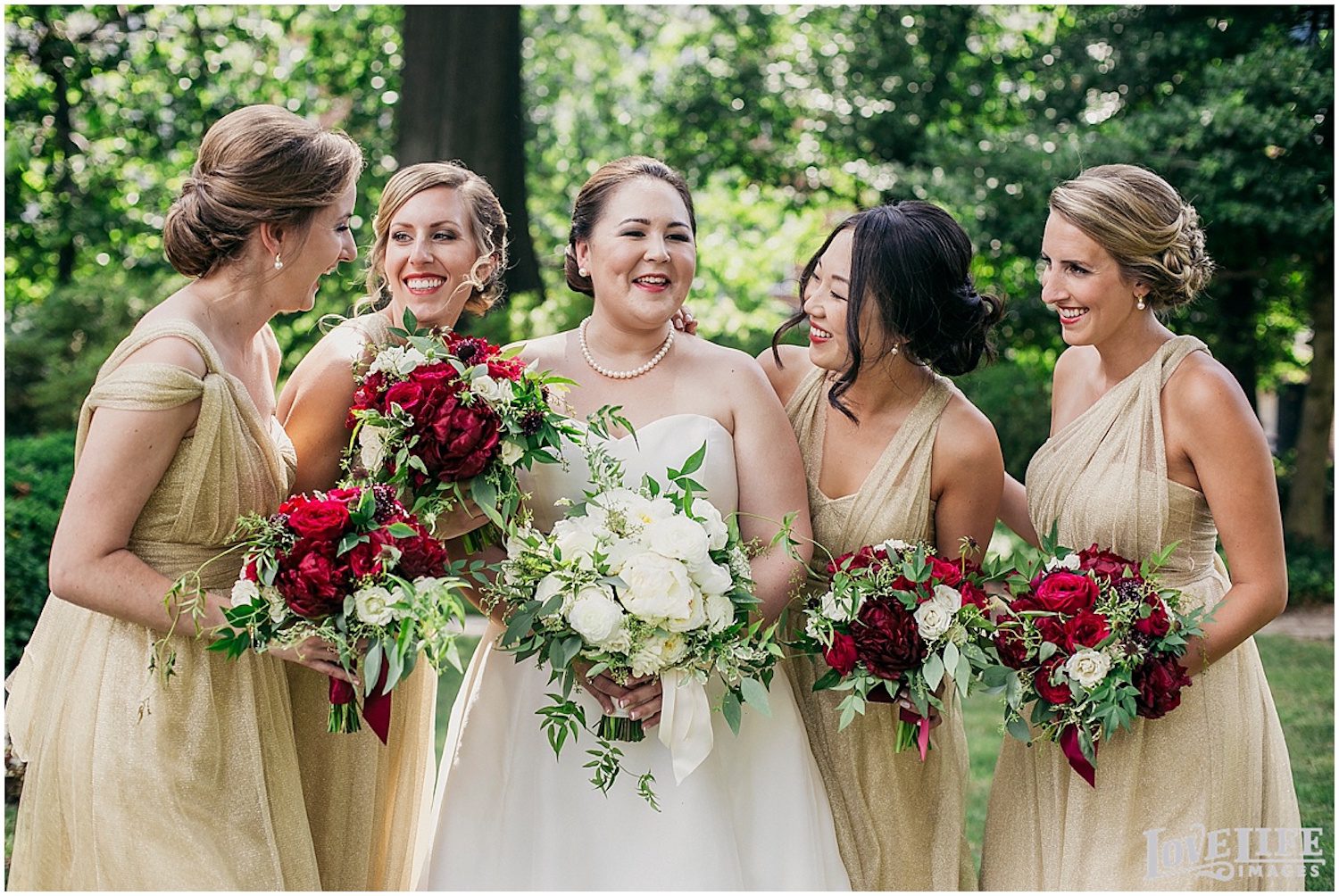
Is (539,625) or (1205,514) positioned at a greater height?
(1205,514)

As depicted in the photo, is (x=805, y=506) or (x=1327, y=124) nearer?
(x=805, y=506)

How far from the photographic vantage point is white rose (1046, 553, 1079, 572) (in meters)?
3.51

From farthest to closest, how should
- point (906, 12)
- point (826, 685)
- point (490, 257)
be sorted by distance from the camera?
point (906, 12), point (490, 257), point (826, 685)

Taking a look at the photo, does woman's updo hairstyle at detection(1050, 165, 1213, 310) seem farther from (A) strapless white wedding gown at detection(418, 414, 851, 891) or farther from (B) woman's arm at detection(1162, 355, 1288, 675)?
(A) strapless white wedding gown at detection(418, 414, 851, 891)

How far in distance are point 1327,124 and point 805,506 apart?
9496mm

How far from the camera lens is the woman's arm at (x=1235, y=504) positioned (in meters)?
3.58

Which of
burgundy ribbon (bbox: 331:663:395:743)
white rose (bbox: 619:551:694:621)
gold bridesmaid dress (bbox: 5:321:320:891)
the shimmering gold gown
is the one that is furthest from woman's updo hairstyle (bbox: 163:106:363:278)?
the shimmering gold gown

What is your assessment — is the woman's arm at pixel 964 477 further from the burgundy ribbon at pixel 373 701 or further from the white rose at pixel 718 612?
the burgundy ribbon at pixel 373 701

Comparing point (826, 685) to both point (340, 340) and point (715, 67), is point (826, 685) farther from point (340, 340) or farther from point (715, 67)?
point (715, 67)

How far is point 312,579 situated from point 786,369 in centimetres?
194

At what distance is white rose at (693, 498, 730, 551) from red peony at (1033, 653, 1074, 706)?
0.95 meters

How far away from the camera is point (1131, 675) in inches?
133

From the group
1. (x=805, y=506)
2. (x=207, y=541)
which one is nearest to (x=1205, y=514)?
(x=805, y=506)

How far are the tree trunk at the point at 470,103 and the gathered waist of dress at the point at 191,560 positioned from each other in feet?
23.4
